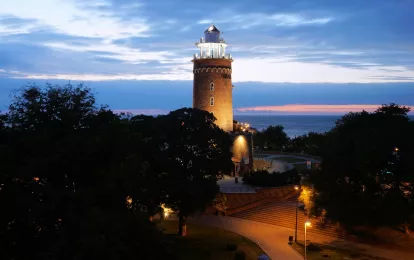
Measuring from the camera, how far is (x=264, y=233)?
28219mm

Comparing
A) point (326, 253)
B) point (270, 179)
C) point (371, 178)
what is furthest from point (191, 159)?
point (270, 179)

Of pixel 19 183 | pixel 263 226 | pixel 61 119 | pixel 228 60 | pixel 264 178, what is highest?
pixel 228 60

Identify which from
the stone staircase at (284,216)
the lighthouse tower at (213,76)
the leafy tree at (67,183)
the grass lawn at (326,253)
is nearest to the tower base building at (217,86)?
the lighthouse tower at (213,76)

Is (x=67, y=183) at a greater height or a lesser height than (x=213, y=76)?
lesser

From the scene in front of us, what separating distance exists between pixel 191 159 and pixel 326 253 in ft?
32.2

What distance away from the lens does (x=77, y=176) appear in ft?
48.9

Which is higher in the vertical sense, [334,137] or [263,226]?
[334,137]

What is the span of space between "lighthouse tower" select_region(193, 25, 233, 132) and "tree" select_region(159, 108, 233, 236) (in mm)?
15133

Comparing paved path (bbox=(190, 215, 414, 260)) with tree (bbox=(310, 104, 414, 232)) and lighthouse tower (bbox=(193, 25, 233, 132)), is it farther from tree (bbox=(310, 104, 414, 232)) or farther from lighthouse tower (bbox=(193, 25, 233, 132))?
lighthouse tower (bbox=(193, 25, 233, 132))

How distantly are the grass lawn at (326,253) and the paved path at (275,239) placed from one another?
1.87ft

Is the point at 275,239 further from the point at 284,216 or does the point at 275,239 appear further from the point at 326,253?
the point at 284,216

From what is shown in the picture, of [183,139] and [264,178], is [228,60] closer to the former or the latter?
[264,178]

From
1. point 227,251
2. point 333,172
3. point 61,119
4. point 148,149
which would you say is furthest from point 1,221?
point 333,172

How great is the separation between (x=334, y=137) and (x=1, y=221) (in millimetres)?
21953
